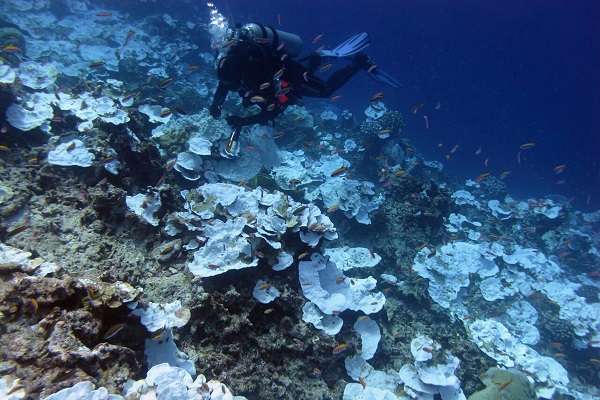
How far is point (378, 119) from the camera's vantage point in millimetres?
13742

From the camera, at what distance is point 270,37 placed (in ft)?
23.8

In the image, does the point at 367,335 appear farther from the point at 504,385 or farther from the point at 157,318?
the point at 157,318

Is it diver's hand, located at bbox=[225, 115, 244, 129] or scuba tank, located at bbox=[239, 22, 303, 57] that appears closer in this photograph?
diver's hand, located at bbox=[225, 115, 244, 129]

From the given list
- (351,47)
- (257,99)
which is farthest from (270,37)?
(351,47)

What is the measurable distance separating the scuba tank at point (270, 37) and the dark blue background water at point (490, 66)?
94.1 feet

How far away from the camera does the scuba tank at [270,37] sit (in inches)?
263

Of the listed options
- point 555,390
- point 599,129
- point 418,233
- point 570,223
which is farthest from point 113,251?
point 599,129

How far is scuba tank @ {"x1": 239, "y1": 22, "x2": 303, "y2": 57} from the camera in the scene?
6676 mm

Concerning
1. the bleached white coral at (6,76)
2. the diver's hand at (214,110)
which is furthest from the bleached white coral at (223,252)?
the bleached white coral at (6,76)

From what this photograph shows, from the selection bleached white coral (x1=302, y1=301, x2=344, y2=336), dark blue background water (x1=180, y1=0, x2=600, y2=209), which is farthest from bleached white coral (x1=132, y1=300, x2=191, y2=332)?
dark blue background water (x1=180, y1=0, x2=600, y2=209)

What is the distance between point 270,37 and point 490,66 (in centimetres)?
5855

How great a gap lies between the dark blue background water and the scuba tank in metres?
28.7

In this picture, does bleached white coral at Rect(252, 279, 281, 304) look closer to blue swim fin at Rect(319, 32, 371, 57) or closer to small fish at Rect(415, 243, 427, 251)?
small fish at Rect(415, 243, 427, 251)

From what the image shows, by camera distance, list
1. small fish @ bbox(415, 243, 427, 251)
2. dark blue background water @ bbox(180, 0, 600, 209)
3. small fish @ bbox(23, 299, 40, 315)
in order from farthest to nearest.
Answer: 1. dark blue background water @ bbox(180, 0, 600, 209)
2. small fish @ bbox(415, 243, 427, 251)
3. small fish @ bbox(23, 299, 40, 315)
